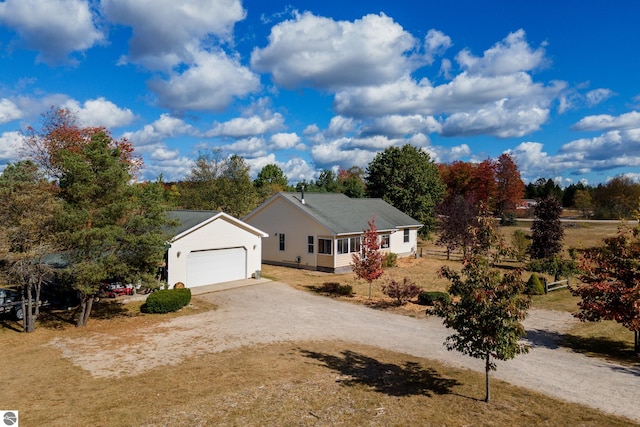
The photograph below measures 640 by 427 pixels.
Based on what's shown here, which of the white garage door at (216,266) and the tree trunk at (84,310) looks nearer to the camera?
the tree trunk at (84,310)

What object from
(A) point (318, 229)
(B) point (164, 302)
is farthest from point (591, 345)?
(A) point (318, 229)

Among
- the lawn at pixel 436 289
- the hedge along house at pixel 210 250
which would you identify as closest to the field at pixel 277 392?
the lawn at pixel 436 289

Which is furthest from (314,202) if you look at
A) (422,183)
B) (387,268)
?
(422,183)

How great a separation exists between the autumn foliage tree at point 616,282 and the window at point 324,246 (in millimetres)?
17520

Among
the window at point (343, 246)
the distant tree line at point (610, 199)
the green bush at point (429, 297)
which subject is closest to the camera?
the green bush at point (429, 297)

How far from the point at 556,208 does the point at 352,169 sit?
76.4 m

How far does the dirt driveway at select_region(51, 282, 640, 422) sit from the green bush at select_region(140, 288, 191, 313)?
117 centimetres

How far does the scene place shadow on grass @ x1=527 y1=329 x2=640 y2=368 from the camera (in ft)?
45.5

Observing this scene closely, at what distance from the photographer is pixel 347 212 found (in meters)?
35.0

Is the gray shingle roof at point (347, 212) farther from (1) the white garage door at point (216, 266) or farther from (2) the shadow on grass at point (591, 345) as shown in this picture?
(2) the shadow on grass at point (591, 345)

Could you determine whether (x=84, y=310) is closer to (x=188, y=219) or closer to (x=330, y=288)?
(x=188, y=219)

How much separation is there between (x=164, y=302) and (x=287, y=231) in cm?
1505

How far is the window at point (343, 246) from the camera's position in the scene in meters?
30.5

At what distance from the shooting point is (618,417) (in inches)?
364
